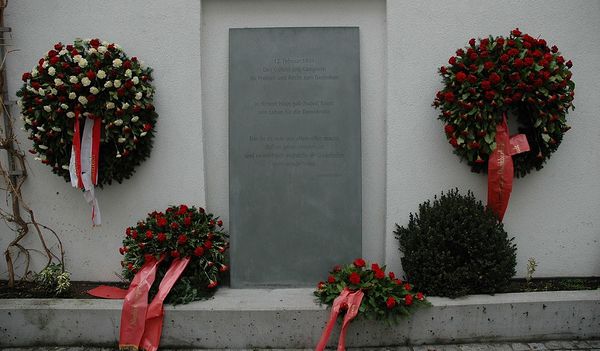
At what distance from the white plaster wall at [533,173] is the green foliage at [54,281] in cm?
262

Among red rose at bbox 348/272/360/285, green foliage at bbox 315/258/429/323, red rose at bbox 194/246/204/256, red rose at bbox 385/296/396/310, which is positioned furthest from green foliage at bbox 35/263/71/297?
red rose at bbox 385/296/396/310

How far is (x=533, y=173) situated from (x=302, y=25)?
229cm

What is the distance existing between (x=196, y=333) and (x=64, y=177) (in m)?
1.69

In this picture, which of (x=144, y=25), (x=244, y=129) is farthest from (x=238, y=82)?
(x=144, y=25)

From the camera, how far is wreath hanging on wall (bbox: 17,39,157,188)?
147 inches

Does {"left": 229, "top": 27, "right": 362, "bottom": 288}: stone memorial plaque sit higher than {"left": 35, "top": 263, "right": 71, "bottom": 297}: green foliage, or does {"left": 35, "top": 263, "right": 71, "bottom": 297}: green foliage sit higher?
{"left": 229, "top": 27, "right": 362, "bottom": 288}: stone memorial plaque

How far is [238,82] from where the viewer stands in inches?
160

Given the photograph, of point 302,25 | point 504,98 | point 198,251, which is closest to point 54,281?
point 198,251

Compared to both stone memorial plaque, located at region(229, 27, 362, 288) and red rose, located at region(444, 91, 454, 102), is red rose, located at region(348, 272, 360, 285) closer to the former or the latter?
stone memorial plaque, located at region(229, 27, 362, 288)

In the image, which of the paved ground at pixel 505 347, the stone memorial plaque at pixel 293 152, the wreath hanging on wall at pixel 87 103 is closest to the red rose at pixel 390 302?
Answer: the paved ground at pixel 505 347

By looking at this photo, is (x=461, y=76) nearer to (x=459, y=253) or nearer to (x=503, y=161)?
(x=503, y=161)

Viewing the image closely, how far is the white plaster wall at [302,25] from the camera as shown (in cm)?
410

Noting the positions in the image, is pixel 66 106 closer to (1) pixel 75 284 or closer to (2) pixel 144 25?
(2) pixel 144 25

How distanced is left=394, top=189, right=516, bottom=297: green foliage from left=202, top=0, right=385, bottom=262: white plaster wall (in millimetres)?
525
